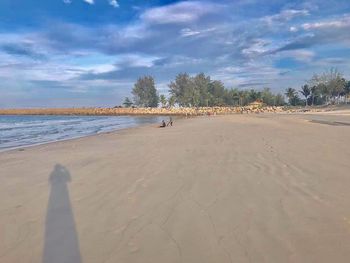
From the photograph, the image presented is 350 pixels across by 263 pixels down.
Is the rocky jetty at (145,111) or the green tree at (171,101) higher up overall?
the green tree at (171,101)

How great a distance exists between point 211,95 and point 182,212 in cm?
10418

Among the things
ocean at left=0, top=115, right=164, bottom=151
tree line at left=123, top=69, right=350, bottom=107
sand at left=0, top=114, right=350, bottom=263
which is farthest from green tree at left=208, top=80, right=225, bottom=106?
sand at left=0, top=114, right=350, bottom=263

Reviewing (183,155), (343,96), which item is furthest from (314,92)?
(183,155)

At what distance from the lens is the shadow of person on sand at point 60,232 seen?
135 inches

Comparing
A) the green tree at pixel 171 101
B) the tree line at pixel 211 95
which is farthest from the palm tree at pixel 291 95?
the green tree at pixel 171 101

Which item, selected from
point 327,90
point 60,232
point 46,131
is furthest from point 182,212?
point 327,90

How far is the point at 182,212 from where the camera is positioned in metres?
4.59

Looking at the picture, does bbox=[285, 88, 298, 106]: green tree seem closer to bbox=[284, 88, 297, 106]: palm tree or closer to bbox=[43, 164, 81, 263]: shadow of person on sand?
Result: bbox=[284, 88, 297, 106]: palm tree

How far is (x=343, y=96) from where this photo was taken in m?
86.9

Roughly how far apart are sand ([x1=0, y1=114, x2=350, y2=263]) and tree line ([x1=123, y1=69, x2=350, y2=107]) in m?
84.8

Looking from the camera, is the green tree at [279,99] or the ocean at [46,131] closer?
the ocean at [46,131]

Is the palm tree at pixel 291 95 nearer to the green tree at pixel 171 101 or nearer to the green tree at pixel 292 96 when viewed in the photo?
the green tree at pixel 292 96

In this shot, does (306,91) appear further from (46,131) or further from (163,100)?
(46,131)

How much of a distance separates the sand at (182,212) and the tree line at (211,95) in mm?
84761
